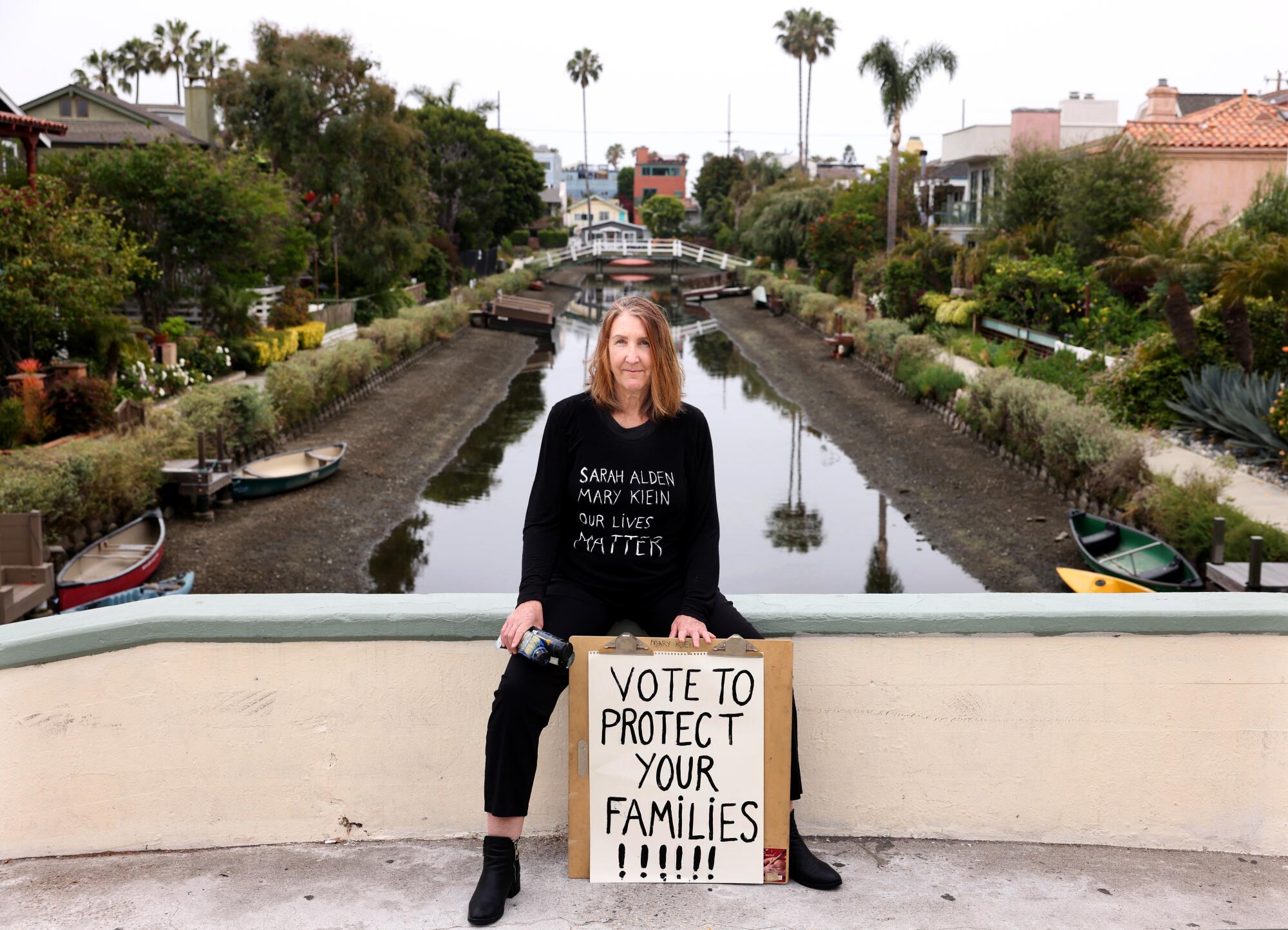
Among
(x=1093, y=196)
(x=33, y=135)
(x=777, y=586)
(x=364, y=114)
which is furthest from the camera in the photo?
(x=364, y=114)

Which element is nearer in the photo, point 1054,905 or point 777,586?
point 1054,905

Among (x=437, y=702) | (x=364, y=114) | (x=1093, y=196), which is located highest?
(x=364, y=114)

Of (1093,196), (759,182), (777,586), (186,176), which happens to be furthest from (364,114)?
(759,182)

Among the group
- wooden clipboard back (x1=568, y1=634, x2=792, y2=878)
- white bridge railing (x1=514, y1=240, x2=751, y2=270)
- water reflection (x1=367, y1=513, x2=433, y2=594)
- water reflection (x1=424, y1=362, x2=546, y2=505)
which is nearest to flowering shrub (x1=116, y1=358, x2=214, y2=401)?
water reflection (x1=424, y1=362, x2=546, y2=505)

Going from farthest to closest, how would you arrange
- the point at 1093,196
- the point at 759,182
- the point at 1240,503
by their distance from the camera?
1. the point at 759,182
2. the point at 1093,196
3. the point at 1240,503

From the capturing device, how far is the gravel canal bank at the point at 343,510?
48.0 feet

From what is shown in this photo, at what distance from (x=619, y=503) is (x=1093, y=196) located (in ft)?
93.8

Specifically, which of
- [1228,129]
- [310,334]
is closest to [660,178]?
[1228,129]

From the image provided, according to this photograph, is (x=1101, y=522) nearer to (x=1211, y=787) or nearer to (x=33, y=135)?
(x=1211, y=787)

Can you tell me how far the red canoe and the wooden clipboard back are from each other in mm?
9706

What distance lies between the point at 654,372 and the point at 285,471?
16.1m

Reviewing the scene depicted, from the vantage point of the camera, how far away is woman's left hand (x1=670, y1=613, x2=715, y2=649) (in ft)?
11.1

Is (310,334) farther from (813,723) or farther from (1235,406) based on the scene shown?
(813,723)

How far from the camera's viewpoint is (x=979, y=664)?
3586mm
